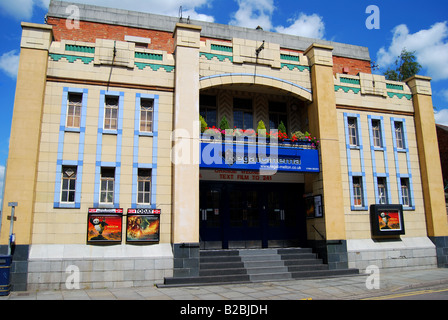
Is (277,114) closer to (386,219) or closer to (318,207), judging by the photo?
(318,207)

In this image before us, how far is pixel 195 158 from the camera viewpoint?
1427 centimetres

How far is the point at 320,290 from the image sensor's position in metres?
11.8

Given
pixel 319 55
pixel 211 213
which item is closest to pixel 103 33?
pixel 211 213

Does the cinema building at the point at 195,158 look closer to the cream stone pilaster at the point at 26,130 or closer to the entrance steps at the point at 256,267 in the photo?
the cream stone pilaster at the point at 26,130

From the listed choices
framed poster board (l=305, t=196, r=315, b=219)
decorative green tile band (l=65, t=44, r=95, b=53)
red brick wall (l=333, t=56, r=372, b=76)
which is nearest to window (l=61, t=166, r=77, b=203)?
decorative green tile band (l=65, t=44, r=95, b=53)

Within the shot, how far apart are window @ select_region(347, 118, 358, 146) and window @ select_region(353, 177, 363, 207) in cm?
178

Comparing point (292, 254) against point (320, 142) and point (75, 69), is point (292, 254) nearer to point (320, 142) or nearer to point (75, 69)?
point (320, 142)

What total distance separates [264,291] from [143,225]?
5.07 metres

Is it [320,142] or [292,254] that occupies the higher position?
[320,142]

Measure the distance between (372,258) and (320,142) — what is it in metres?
5.62


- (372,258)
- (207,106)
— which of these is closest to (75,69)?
(207,106)

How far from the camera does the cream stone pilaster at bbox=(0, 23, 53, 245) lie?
12359mm

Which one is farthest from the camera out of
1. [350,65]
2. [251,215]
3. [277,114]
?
[350,65]

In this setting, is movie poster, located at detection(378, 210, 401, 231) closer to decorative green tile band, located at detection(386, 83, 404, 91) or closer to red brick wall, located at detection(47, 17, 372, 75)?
decorative green tile band, located at detection(386, 83, 404, 91)
